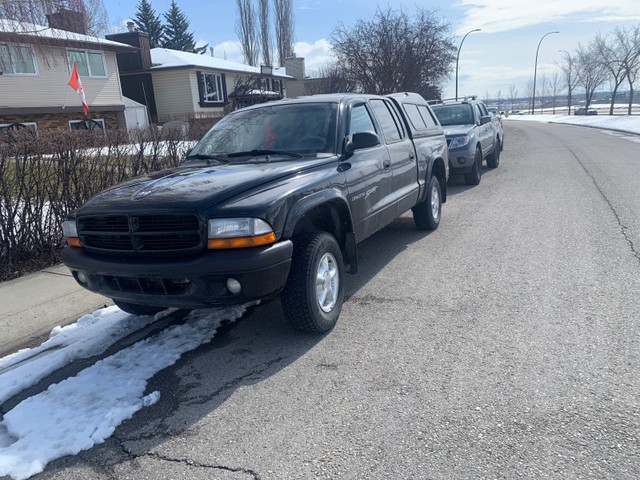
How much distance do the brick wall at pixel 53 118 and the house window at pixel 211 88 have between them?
6.40 meters

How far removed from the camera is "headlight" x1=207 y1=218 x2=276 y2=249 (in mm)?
3279

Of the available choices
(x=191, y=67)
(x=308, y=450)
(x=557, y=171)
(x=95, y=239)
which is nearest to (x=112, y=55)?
(x=191, y=67)

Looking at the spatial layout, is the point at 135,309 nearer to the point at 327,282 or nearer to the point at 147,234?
the point at 147,234

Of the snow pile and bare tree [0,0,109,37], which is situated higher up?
bare tree [0,0,109,37]

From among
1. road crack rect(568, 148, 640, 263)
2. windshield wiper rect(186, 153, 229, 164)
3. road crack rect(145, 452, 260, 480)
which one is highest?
windshield wiper rect(186, 153, 229, 164)

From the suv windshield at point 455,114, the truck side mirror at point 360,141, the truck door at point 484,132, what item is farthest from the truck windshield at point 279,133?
the suv windshield at point 455,114

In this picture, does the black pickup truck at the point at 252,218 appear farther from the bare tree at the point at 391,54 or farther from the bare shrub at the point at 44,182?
the bare tree at the point at 391,54

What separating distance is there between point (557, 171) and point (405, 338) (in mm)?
10063

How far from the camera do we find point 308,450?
2.63 meters

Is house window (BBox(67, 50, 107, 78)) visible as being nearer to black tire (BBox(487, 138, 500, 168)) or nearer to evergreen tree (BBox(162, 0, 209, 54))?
black tire (BBox(487, 138, 500, 168))

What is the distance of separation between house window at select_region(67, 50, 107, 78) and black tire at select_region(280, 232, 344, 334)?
24.8m

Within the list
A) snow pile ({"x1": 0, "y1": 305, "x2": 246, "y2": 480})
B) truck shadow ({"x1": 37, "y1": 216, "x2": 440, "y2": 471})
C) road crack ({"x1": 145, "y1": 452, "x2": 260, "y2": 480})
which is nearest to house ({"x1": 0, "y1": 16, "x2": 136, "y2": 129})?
snow pile ({"x1": 0, "y1": 305, "x2": 246, "y2": 480})

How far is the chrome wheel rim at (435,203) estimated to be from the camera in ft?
23.1

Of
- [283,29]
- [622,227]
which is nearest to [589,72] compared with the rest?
[283,29]
